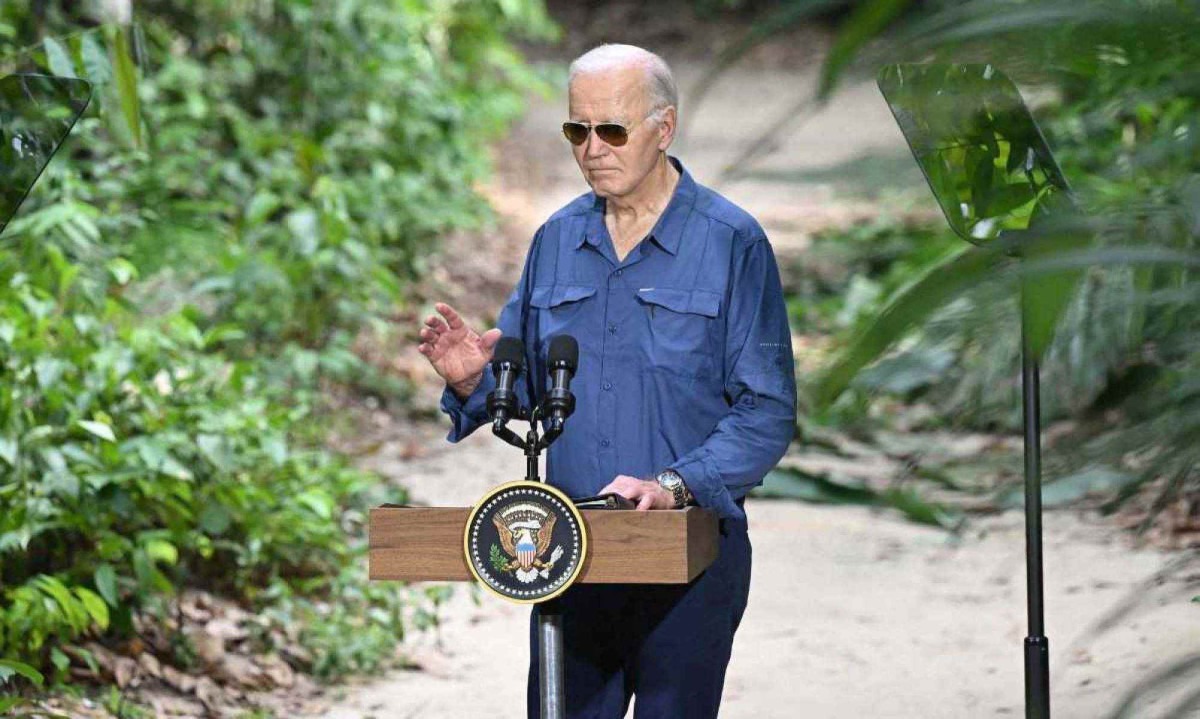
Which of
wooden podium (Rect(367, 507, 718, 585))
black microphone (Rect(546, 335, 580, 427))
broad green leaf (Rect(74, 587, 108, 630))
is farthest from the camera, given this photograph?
broad green leaf (Rect(74, 587, 108, 630))

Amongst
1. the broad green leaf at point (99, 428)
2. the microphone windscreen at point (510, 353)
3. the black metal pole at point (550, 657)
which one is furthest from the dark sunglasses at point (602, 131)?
the broad green leaf at point (99, 428)

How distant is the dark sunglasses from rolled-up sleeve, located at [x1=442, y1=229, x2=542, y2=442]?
276mm

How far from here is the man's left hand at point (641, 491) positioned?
2650 millimetres

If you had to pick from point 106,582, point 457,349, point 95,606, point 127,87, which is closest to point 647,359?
point 457,349

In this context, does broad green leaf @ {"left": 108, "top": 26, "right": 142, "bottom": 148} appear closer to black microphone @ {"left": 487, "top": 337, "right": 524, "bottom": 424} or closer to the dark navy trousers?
black microphone @ {"left": 487, "top": 337, "right": 524, "bottom": 424}

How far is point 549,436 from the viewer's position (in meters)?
2.59

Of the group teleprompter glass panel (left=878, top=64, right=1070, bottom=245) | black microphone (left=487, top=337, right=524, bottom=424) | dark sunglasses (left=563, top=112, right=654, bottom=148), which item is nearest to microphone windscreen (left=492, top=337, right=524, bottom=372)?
black microphone (left=487, top=337, right=524, bottom=424)

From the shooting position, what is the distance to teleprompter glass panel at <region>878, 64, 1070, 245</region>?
0.95 m

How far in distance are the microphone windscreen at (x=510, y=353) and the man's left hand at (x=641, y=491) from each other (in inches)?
9.4

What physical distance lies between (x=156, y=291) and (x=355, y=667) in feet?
9.13

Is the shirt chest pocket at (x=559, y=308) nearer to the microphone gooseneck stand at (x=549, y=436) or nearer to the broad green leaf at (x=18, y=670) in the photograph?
the microphone gooseneck stand at (x=549, y=436)

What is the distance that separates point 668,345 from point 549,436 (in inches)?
16.4

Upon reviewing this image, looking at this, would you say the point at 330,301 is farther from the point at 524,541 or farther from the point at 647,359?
the point at 524,541

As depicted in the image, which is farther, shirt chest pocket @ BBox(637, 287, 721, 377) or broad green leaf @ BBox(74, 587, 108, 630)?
broad green leaf @ BBox(74, 587, 108, 630)
